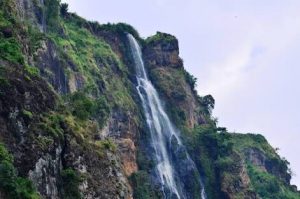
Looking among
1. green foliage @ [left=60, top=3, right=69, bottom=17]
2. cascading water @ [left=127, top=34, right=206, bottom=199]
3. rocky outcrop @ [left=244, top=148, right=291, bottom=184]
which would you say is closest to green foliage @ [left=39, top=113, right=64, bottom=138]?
cascading water @ [left=127, top=34, right=206, bottom=199]

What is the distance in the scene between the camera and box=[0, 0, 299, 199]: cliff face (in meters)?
31.1

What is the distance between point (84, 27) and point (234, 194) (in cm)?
2573

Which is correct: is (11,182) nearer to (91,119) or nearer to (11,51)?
(11,51)

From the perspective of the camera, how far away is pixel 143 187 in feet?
175

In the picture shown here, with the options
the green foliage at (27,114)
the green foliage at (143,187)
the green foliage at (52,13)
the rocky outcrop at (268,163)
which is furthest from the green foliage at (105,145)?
the rocky outcrop at (268,163)

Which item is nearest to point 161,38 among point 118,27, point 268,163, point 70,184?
point 118,27

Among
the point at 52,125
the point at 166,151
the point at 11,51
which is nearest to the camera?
the point at 52,125

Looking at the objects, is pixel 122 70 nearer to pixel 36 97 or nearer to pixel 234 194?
pixel 234 194

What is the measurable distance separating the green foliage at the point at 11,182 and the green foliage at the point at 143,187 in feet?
81.7

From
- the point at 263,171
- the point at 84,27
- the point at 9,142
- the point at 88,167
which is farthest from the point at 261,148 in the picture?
the point at 9,142

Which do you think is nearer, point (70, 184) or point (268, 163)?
point (70, 184)

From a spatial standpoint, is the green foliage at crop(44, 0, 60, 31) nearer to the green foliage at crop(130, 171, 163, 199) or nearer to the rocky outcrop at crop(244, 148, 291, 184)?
the green foliage at crop(130, 171, 163, 199)

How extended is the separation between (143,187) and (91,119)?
29.3ft

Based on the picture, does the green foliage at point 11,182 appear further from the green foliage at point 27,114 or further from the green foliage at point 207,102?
the green foliage at point 207,102
